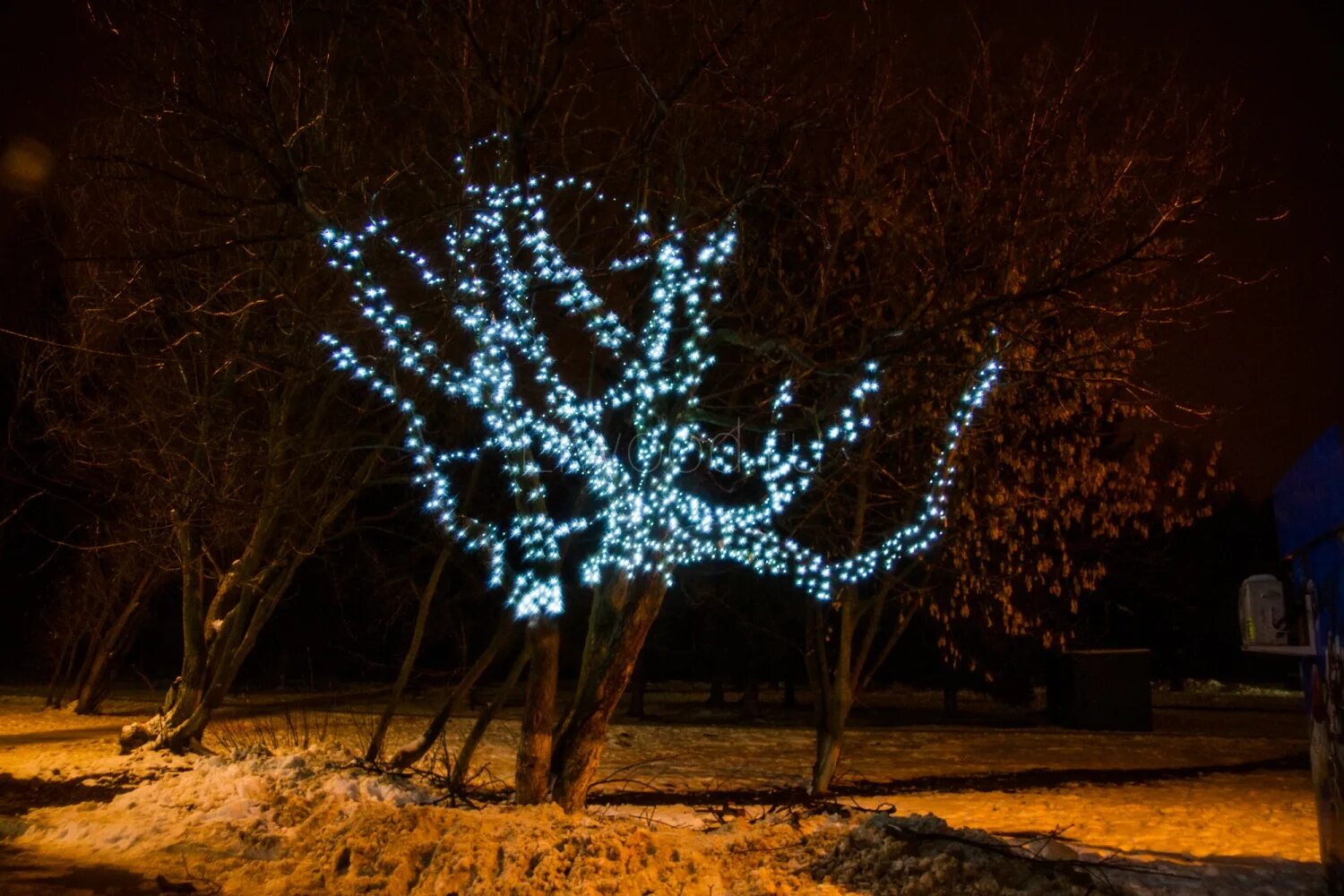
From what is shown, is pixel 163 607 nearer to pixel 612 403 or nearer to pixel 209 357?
pixel 209 357

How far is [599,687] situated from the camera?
9.77 metres

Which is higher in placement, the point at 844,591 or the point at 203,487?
the point at 203,487

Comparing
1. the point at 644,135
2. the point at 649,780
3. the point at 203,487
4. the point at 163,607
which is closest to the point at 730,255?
the point at 644,135

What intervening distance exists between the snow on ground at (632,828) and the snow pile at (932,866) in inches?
A: 0.6

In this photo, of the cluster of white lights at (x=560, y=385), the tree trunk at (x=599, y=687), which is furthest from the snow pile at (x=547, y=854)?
the cluster of white lights at (x=560, y=385)

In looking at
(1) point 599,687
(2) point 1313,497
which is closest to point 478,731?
(1) point 599,687

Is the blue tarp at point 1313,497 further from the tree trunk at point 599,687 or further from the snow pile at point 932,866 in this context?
the tree trunk at point 599,687

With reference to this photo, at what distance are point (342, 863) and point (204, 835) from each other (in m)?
1.93

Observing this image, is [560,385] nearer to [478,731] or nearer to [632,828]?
[632,828]

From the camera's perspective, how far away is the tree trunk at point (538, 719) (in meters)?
9.57

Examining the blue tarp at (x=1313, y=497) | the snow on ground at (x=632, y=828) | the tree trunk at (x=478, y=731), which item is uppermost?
the blue tarp at (x=1313, y=497)

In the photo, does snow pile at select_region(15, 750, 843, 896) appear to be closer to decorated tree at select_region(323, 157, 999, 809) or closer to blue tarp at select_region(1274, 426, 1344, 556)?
decorated tree at select_region(323, 157, 999, 809)

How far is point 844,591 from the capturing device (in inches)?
566

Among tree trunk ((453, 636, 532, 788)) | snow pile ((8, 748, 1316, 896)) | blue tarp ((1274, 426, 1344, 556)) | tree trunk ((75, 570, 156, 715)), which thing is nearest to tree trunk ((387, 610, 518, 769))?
tree trunk ((453, 636, 532, 788))
